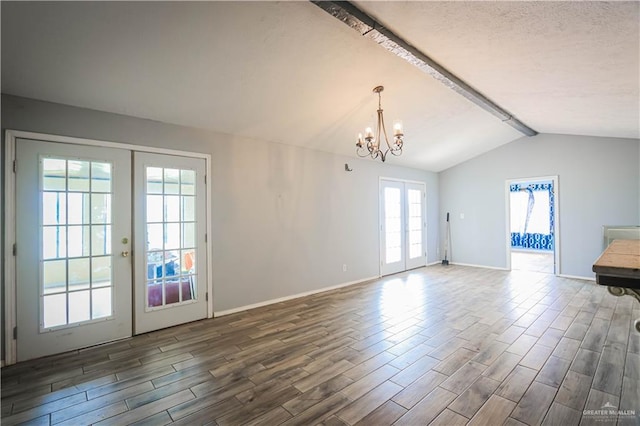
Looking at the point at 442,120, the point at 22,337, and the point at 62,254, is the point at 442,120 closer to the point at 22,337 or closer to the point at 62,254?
the point at 62,254

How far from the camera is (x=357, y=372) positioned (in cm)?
243

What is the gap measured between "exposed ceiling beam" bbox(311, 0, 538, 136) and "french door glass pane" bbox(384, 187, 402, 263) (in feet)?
8.32

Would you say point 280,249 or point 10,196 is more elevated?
point 10,196

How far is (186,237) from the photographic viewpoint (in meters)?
3.64

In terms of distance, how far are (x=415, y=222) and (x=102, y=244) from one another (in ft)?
19.7

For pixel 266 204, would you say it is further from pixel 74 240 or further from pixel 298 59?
pixel 74 240

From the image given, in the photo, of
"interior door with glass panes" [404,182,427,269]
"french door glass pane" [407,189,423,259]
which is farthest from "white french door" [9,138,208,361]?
"french door glass pane" [407,189,423,259]

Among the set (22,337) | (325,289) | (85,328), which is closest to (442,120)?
(325,289)

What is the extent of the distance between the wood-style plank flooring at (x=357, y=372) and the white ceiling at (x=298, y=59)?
254 centimetres

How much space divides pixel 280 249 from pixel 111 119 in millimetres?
2619

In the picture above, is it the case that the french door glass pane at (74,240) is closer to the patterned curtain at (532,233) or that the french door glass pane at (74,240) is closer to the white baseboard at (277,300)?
the white baseboard at (277,300)

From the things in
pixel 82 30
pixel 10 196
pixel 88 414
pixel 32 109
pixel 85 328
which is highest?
pixel 82 30

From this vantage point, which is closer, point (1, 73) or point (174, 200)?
point (1, 73)

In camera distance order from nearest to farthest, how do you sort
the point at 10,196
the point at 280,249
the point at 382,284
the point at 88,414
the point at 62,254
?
the point at 88,414 → the point at 10,196 → the point at 62,254 → the point at 280,249 → the point at 382,284
